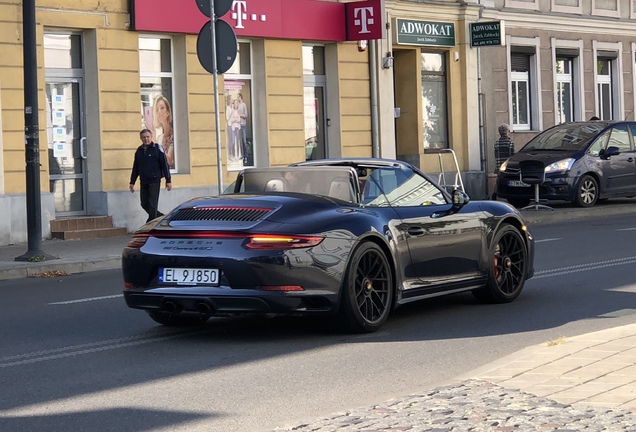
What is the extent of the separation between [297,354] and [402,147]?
2352 cm

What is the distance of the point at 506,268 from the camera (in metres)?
12.0

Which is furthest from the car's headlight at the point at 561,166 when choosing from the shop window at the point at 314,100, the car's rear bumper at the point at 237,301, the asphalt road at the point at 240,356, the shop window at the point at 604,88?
the car's rear bumper at the point at 237,301

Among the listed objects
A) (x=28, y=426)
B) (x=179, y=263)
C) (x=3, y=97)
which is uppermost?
(x=3, y=97)

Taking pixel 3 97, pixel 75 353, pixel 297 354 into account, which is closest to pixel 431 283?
pixel 297 354

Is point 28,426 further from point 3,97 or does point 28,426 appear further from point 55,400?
point 3,97

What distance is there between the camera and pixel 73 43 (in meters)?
23.8

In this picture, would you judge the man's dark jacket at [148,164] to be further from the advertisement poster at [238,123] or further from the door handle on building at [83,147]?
the advertisement poster at [238,123]

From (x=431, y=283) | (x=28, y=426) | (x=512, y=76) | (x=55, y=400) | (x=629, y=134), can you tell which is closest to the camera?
(x=28, y=426)

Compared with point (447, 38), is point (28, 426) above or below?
below

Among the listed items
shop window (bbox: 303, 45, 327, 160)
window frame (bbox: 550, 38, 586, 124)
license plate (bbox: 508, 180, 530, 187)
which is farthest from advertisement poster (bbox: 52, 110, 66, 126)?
window frame (bbox: 550, 38, 586, 124)

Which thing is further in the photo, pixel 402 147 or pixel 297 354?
pixel 402 147

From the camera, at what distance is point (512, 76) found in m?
35.5

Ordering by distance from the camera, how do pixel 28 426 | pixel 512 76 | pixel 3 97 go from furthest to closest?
pixel 512 76, pixel 3 97, pixel 28 426

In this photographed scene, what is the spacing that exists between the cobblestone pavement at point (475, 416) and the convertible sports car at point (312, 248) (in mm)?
2613
